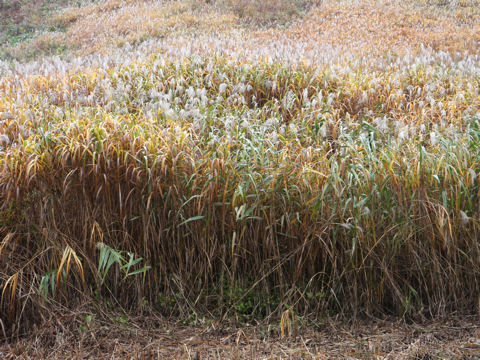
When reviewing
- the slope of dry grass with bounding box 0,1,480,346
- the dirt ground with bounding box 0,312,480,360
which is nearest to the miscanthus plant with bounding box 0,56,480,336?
the slope of dry grass with bounding box 0,1,480,346

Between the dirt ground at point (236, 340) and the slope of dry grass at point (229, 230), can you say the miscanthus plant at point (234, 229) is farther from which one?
the dirt ground at point (236, 340)

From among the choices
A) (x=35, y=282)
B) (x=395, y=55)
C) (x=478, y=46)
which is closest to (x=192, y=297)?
(x=35, y=282)

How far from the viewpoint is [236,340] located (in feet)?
8.28

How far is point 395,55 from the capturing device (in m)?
8.78

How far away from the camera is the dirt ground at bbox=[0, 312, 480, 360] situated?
8.07 ft

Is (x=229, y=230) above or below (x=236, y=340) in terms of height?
above

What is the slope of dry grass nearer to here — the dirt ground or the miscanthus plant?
the miscanthus plant

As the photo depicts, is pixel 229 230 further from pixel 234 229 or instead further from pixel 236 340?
pixel 236 340

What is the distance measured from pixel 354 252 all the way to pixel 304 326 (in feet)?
1.98

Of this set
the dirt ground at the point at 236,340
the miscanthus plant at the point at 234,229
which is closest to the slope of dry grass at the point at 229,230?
the miscanthus plant at the point at 234,229

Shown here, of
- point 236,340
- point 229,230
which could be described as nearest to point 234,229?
point 229,230

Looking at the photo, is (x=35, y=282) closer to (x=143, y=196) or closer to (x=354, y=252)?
(x=143, y=196)

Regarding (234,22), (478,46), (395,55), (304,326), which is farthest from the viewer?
(234,22)

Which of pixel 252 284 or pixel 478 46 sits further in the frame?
pixel 478 46
